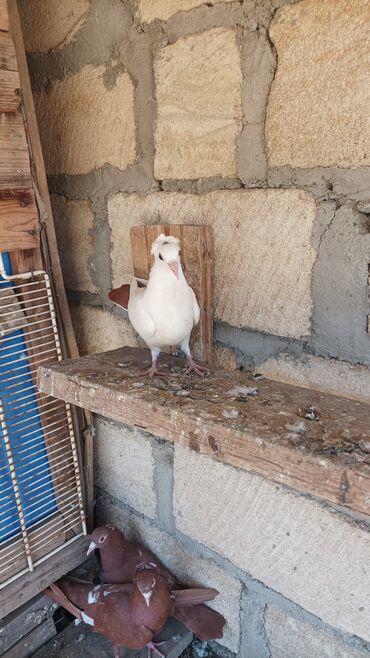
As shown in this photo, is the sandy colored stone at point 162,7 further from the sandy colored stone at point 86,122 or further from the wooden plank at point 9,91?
the wooden plank at point 9,91

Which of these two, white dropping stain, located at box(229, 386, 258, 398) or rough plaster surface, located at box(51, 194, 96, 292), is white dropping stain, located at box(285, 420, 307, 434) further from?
rough plaster surface, located at box(51, 194, 96, 292)

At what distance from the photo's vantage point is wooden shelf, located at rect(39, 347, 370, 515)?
57 centimetres

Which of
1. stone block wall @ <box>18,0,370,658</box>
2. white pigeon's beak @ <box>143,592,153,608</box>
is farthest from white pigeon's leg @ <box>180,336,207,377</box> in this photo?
white pigeon's beak @ <box>143,592,153,608</box>

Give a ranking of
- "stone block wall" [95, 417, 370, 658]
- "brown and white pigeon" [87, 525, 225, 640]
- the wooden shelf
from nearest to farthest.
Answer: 1. the wooden shelf
2. "stone block wall" [95, 417, 370, 658]
3. "brown and white pigeon" [87, 525, 225, 640]

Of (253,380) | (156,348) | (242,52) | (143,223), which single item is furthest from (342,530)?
(242,52)

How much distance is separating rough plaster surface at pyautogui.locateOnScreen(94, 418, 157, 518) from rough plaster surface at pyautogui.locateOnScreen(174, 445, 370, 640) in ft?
0.37

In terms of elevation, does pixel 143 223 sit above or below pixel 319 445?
above

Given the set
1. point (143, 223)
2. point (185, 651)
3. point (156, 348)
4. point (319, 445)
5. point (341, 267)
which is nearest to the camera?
point (319, 445)

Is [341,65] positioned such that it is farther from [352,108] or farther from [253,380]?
[253,380]

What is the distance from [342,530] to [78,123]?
3.55ft

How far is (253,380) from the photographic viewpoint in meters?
0.84

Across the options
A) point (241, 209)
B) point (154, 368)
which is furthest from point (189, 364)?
point (241, 209)

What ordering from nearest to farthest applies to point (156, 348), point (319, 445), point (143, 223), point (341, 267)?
point (319, 445), point (341, 267), point (156, 348), point (143, 223)

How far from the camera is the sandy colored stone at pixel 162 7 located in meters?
0.85
